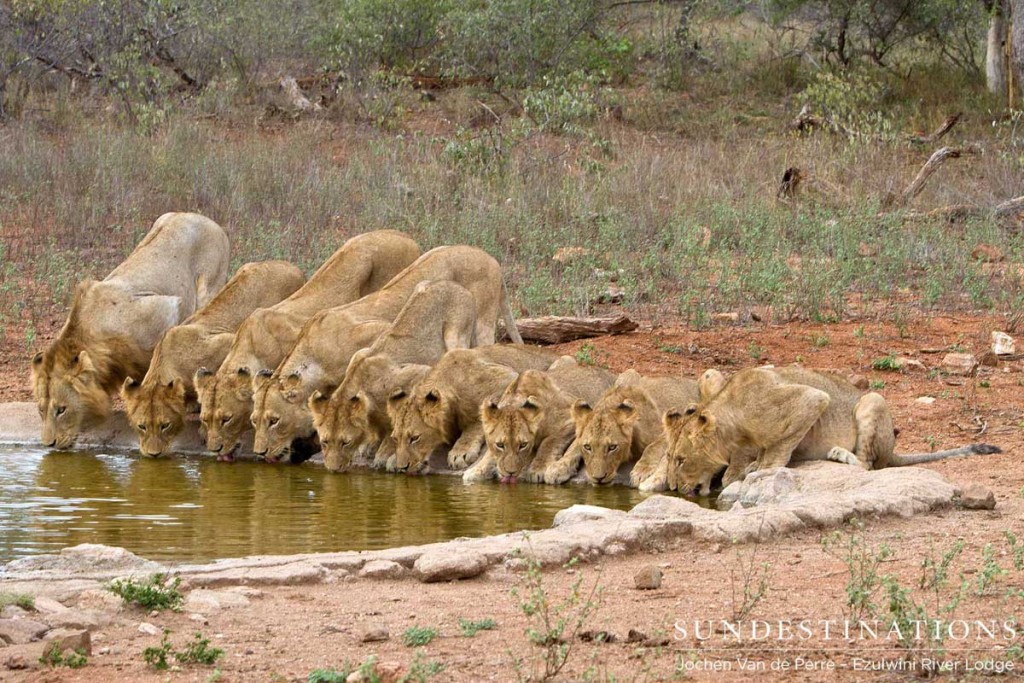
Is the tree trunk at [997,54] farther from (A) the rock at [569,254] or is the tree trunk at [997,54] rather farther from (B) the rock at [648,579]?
(B) the rock at [648,579]

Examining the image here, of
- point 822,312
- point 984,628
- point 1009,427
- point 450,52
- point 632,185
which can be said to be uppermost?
point 450,52

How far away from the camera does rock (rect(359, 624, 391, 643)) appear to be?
215 inches

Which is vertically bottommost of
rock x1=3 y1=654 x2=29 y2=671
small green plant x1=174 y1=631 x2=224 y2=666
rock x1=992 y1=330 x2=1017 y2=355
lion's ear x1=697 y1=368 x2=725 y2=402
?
rock x1=3 y1=654 x2=29 y2=671

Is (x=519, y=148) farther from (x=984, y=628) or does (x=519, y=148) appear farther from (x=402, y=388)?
(x=984, y=628)

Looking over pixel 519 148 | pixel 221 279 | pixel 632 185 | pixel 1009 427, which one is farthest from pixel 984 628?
pixel 519 148

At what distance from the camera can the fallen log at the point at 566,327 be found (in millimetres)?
13852

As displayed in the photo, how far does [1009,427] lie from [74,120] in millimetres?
17562

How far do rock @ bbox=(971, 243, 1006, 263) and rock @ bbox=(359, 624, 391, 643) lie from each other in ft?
40.6

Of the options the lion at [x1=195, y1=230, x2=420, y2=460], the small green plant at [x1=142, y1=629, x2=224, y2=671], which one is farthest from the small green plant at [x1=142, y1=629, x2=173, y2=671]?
the lion at [x1=195, y1=230, x2=420, y2=460]

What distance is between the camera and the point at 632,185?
19031 millimetres

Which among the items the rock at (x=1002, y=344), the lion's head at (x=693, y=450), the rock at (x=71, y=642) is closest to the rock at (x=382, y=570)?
the rock at (x=71, y=642)

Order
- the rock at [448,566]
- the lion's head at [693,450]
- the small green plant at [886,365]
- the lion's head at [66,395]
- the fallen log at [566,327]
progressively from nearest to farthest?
the rock at [448,566], the lion's head at [693,450], the lion's head at [66,395], the small green plant at [886,365], the fallen log at [566,327]

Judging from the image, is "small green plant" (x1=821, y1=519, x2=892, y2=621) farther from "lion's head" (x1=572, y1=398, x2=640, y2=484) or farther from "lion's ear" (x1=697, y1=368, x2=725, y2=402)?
"lion's ear" (x1=697, y1=368, x2=725, y2=402)

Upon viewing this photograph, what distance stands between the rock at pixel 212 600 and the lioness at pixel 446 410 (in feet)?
13.7
